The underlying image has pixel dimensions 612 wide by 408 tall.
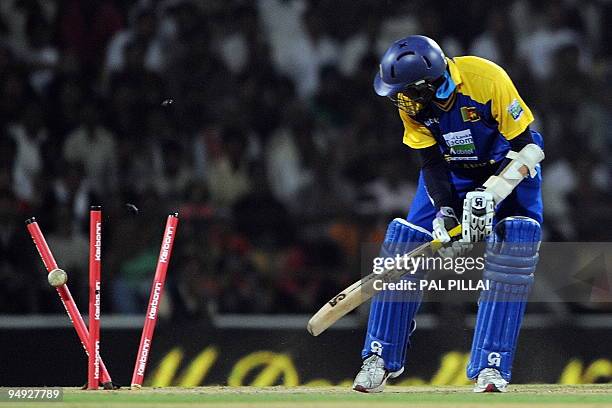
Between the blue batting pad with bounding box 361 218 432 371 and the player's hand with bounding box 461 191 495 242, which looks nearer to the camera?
the player's hand with bounding box 461 191 495 242

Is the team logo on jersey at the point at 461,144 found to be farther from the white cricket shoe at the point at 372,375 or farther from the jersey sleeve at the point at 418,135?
the white cricket shoe at the point at 372,375

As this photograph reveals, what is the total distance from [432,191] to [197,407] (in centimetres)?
183

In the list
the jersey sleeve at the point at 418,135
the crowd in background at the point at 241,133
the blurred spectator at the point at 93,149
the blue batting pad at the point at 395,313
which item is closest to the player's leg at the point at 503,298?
the blue batting pad at the point at 395,313

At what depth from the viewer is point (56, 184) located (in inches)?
400

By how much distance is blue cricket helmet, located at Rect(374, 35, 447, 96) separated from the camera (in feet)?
21.8

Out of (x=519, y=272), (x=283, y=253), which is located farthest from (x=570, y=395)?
(x=283, y=253)

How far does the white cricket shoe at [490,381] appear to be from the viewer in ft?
22.3

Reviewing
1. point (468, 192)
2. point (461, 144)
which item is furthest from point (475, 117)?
point (468, 192)

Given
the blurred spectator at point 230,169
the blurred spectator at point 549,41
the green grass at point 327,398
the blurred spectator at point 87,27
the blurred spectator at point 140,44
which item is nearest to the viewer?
the green grass at point 327,398

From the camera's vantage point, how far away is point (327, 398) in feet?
21.1

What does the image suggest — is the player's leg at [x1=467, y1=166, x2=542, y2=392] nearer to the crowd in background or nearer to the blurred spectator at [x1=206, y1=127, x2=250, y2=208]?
the crowd in background

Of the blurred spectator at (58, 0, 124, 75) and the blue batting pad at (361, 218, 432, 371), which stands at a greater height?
the blurred spectator at (58, 0, 124, 75)

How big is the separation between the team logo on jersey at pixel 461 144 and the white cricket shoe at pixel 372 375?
1.13 m

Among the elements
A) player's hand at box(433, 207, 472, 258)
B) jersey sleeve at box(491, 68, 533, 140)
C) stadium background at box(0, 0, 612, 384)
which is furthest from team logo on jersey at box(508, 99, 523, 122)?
stadium background at box(0, 0, 612, 384)
